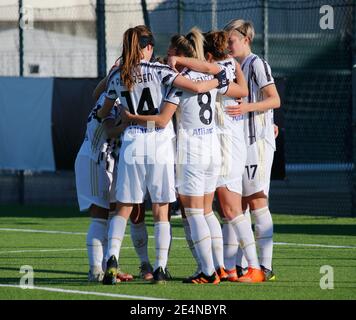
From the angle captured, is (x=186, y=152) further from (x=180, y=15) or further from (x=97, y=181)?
(x=180, y=15)

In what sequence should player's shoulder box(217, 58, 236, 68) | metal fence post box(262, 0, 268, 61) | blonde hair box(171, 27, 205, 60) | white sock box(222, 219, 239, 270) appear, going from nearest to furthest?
blonde hair box(171, 27, 205, 60), player's shoulder box(217, 58, 236, 68), white sock box(222, 219, 239, 270), metal fence post box(262, 0, 268, 61)

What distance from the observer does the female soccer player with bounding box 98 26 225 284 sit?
9.75 meters

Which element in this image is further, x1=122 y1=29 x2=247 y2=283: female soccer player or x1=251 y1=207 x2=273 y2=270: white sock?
x1=251 y1=207 x2=273 y2=270: white sock

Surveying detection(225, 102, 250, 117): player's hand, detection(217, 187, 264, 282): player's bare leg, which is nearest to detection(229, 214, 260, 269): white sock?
detection(217, 187, 264, 282): player's bare leg

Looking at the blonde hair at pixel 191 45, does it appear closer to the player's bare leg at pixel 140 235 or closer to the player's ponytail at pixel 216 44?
the player's ponytail at pixel 216 44

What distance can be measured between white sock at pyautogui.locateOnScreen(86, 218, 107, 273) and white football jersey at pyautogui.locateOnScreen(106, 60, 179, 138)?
3.34 feet

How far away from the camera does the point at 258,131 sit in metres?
10.6

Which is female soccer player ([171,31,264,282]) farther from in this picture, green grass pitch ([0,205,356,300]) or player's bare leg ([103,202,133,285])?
player's bare leg ([103,202,133,285])

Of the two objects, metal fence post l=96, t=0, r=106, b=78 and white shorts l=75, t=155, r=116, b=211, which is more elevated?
metal fence post l=96, t=0, r=106, b=78

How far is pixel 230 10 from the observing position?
19.6 meters

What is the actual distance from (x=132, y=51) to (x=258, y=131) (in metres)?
1.52

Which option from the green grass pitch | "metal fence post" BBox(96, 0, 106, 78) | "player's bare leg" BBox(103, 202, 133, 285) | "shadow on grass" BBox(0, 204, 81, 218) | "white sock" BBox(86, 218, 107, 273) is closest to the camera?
the green grass pitch

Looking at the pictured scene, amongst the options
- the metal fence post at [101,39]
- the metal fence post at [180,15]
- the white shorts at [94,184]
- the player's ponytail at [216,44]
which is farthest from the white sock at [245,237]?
the metal fence post at [101,39]
